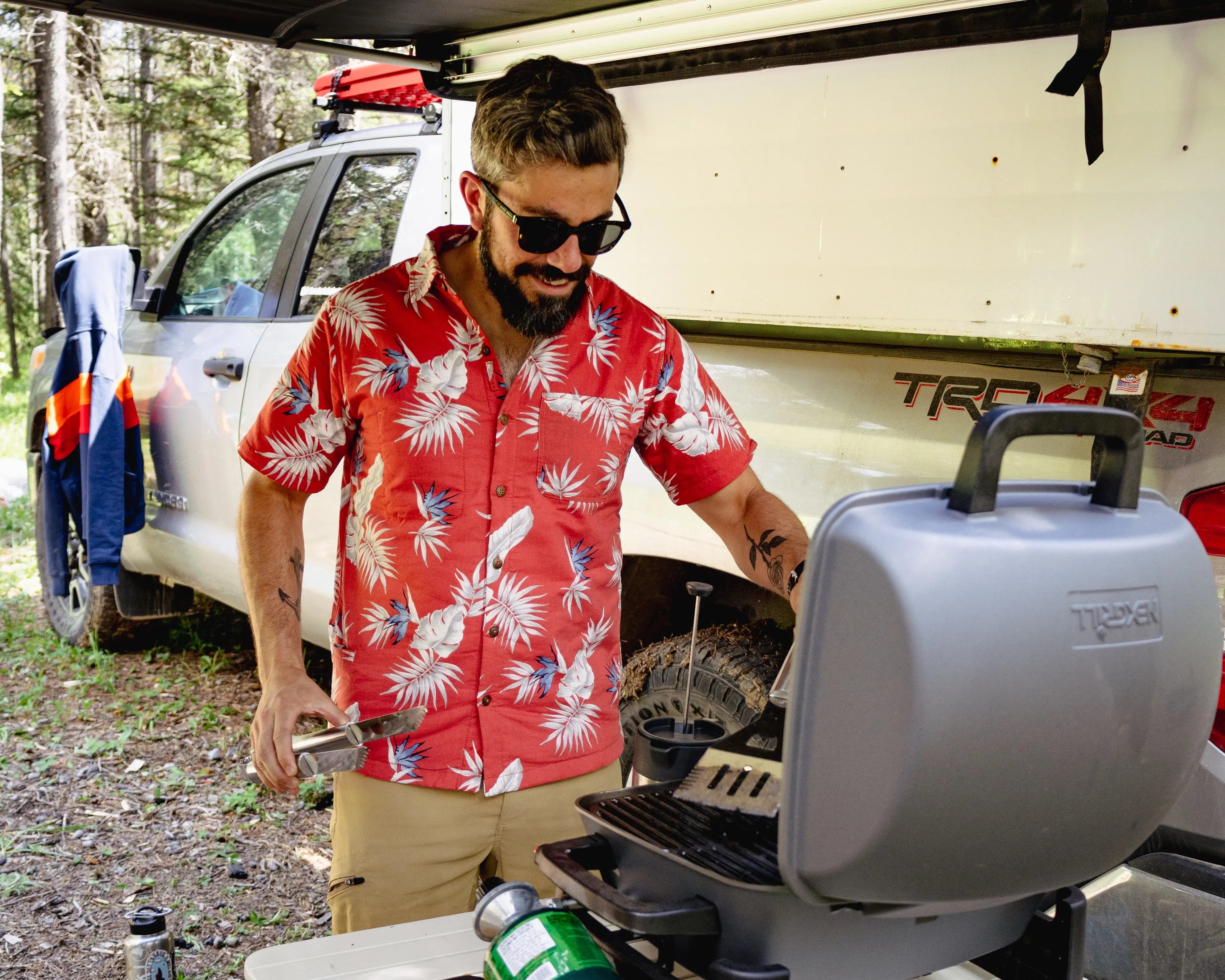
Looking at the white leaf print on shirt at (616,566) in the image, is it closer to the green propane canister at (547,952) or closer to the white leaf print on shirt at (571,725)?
the white leaf print on shirt at (571,725)

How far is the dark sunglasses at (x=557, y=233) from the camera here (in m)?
1.88

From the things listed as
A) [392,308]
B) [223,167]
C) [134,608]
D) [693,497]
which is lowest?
[134,608]

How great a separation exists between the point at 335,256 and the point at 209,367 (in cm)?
71

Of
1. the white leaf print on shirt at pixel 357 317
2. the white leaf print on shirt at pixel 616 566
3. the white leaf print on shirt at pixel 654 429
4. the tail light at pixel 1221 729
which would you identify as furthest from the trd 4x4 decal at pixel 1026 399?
the white leaf print on shirt at pixel 357 317

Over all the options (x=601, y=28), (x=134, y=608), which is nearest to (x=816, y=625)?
(x=601, y=28)

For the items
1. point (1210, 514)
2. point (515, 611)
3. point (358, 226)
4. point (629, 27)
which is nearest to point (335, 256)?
point (358, 226)

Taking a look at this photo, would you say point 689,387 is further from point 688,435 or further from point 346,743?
point 346,743

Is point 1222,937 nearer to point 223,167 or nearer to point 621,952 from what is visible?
point 621,952

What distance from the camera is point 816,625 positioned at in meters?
1.07

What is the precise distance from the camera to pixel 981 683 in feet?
3.29

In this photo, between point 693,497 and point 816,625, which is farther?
point 693,497

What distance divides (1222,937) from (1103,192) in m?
1.27

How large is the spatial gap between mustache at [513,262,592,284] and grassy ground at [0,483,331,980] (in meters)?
2.32

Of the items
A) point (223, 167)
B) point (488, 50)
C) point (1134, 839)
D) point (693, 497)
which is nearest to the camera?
point (1134, 839)
